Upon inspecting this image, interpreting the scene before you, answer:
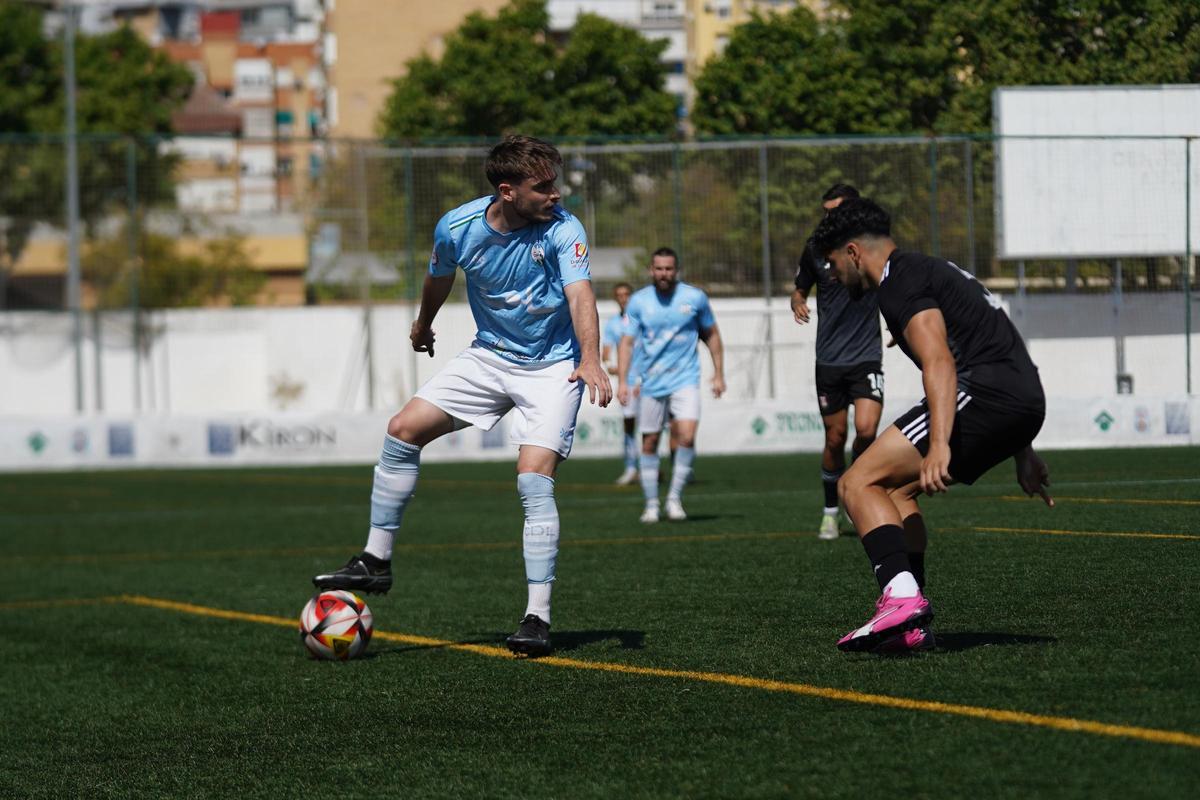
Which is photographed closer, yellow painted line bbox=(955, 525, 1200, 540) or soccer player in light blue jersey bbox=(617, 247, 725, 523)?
yellow painted line bbox=(955, 525, 1200, 540)

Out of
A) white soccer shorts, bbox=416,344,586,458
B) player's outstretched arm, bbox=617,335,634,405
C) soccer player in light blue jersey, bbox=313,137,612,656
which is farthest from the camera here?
player's outstretched arm, bbox=617,335,634,405

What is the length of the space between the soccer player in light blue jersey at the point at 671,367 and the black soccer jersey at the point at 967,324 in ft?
26.8

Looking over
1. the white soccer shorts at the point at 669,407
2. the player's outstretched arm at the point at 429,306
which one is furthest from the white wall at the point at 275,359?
the player's outstretched arm at the point at 429,306

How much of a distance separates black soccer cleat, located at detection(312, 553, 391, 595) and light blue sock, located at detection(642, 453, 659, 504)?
678 cm

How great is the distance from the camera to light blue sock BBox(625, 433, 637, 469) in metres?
20.9

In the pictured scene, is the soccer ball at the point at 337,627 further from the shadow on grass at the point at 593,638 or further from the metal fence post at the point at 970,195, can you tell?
the metal fence post at the point at 970,195

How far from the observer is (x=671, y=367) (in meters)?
14.7

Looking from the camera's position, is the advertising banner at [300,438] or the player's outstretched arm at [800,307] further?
the advertising banner at [300,438]

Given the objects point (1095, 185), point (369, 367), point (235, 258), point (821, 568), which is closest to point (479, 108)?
point (235, 258)

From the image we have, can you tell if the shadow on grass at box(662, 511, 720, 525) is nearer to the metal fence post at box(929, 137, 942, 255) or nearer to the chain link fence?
the chain link fence

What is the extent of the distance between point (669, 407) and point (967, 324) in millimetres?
8611

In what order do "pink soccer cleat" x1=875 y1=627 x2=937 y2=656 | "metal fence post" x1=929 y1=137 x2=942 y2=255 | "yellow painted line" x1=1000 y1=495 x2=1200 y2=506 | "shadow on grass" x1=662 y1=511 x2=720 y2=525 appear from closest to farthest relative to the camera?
"pink soccer cleat" x1=875 y1=627 x2=937 y2=656, "yellow painted line" x1=1000 y1=495 x2=1200 y2=506, "shadow on grass" x1=662 y1=511 x2=720 y2=525, "metal fence post" x1=929 y1=137 x2=942 y2=255

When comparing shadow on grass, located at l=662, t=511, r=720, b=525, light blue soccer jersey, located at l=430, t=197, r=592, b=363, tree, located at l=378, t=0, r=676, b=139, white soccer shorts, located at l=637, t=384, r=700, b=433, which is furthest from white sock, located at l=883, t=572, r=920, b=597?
tree, located at l=378, t=0, r=676, b=139

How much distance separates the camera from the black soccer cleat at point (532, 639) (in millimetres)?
7355
